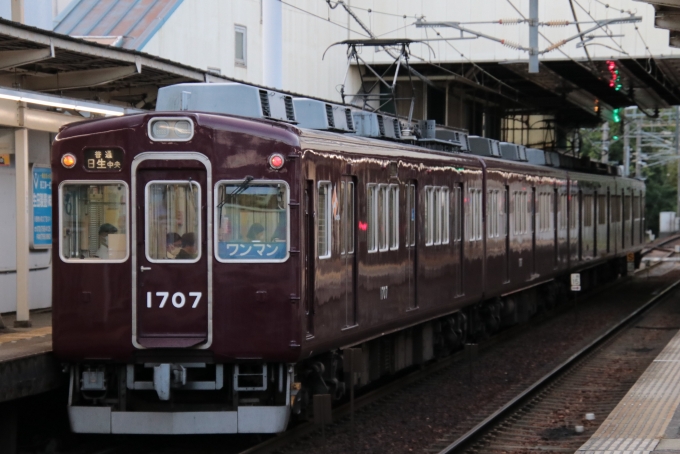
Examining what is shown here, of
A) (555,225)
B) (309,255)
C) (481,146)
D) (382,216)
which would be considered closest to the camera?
(309,255)

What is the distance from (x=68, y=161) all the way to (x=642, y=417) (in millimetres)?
5574

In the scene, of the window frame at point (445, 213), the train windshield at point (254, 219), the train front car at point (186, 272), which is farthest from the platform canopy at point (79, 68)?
the window frame at point (445, 213)

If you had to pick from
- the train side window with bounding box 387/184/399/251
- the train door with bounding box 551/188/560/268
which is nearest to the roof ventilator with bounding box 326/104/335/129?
the train side window with bounding box 387/184/399/251

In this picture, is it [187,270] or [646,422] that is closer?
[187,270]

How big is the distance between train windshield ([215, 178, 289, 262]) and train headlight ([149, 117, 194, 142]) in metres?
0.52

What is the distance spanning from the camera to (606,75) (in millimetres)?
29062

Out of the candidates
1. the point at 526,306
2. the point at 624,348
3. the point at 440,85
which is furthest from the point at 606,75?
the point at 624,348

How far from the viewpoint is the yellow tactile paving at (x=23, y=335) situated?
9.76 meters

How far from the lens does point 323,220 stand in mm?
9586

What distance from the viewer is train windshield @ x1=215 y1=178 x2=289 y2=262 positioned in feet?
28.8

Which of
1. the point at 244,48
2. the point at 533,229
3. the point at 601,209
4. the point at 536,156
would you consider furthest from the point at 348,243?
the point at 601,209

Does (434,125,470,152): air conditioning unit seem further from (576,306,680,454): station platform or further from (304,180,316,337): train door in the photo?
(304,180,316,337): train door

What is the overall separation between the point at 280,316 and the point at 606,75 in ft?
72.6

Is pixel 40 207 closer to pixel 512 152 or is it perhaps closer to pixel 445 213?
pixel 445 213
